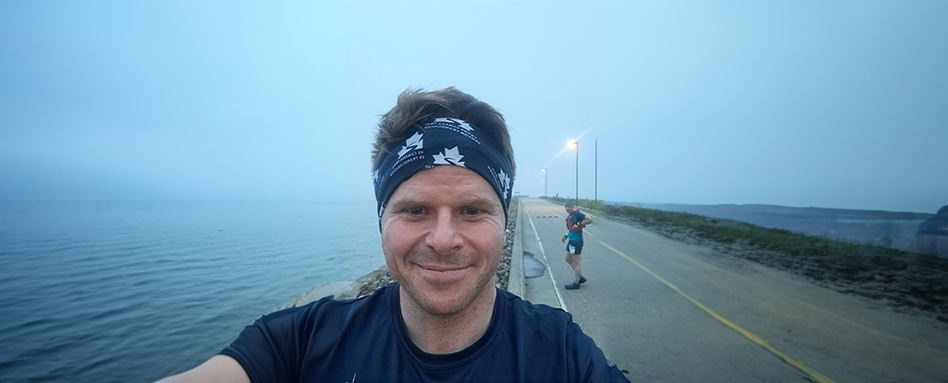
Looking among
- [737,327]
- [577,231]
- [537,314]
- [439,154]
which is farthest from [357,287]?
[439,154]

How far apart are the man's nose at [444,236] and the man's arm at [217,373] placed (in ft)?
2.43

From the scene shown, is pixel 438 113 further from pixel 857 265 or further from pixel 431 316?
pixel 857 265

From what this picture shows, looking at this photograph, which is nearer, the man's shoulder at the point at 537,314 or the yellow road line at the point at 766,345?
the man's shoulder at the point at 537,314

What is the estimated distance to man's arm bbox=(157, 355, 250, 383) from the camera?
3.51 feet

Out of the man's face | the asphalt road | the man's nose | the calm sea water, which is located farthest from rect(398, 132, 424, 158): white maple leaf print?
the calm sea water

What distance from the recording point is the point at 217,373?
109 centimetres

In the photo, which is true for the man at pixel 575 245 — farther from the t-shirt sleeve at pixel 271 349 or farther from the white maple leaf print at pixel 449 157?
the t-shirt sleeve at pixel 271 349

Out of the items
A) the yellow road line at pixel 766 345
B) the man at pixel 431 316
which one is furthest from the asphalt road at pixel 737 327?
the man at pixel 431 316

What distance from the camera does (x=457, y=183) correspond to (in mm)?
1221

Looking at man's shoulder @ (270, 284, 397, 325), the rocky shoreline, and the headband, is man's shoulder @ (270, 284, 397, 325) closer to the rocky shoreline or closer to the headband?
the headband

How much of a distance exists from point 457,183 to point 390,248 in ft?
1.07

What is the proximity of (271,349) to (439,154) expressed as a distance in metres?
0.90

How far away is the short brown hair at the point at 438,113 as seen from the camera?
136 cm

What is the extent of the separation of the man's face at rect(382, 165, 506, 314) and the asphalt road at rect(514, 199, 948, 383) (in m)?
3.84
